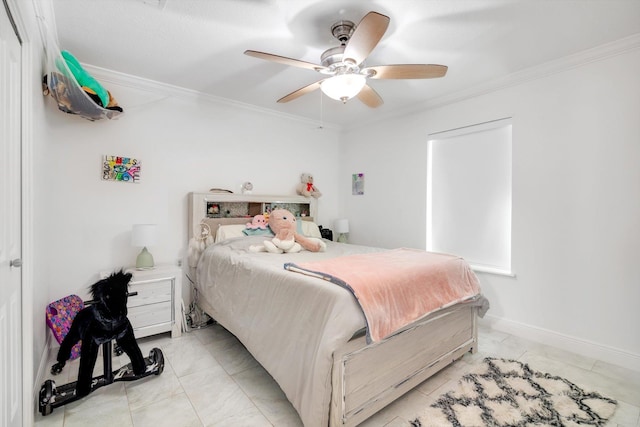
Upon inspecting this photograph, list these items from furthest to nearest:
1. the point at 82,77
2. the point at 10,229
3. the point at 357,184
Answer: the point at 357,184, the point at 82,77, the point at 10,229

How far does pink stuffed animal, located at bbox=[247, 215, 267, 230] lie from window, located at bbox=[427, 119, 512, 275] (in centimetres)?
204

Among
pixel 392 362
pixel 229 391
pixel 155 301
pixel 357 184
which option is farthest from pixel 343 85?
pixel 357 184

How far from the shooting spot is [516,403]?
1.88 metres

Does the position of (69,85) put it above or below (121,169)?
above

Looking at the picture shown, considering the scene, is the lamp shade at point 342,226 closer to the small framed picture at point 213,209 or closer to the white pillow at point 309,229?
the white pillow at point 309,229

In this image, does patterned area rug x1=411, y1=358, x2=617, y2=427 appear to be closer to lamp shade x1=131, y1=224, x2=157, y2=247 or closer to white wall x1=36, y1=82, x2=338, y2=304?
lamp shade x1=131, y1=224, x2=157, y2=247

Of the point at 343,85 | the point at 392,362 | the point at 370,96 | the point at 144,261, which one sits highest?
the point at 370,96

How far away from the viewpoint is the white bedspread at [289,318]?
150 centimetres

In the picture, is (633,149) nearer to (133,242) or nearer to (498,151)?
(498,151)

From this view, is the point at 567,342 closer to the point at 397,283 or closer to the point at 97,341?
the point at 397,283

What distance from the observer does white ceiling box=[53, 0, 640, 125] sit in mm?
1912

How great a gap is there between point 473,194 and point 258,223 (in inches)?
97.7

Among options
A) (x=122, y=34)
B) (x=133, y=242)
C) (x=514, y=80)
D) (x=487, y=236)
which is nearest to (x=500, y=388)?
(x=487, y=236)

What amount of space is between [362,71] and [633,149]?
2239 mm
